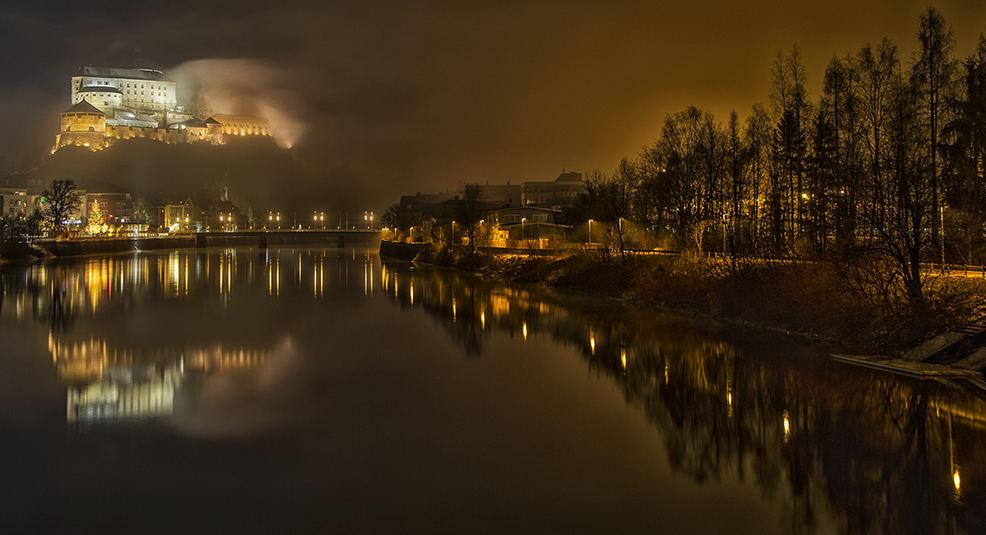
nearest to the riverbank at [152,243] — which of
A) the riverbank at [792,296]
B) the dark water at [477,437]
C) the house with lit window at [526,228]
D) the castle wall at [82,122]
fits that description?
the castle wall at [82,122]

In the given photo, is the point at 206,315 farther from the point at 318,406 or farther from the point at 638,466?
the point at 638,466

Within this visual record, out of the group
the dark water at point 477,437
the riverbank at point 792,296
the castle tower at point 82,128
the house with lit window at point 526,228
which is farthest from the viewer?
the castle tower at point 82,128

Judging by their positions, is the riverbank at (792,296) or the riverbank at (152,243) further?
the riverbank at (152,243)

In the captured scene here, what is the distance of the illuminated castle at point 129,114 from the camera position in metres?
139

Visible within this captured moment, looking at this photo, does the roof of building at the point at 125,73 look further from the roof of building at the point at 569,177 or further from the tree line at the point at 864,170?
the tree line at the point at 864,170

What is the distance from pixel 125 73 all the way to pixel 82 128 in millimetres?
24550

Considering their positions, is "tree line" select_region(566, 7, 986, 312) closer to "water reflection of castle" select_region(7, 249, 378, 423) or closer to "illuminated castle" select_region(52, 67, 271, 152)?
"water reflection of castle" select_region(7, 249, 378, 423)

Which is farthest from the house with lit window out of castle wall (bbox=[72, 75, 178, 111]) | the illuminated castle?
castle wall (bbox=[72, 75, 178, 111])

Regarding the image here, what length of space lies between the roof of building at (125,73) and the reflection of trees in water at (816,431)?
171m

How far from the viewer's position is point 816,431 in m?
10.9

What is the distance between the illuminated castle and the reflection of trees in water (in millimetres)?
154173

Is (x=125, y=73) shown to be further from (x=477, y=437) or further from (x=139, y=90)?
(x=477, y=437)

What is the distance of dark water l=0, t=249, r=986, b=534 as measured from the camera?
8.01 metres

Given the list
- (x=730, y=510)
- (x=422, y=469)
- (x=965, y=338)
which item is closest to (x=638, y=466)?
(x=730, y=510)
